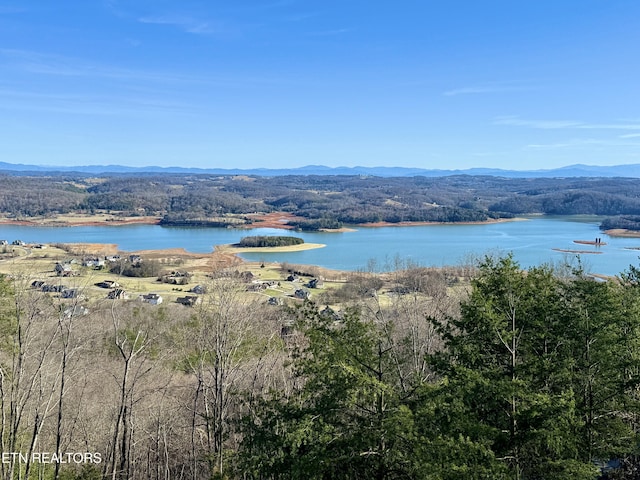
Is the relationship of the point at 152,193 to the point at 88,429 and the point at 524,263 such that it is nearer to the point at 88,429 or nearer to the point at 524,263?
the point at 524,263

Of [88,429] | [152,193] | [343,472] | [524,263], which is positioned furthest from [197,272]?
[152,193]

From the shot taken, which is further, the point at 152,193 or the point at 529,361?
the point at 152,193

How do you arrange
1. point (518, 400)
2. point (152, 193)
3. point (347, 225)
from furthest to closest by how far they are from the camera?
1. point (152, 193)
2. point (347, 225)
3. point (518, 400)

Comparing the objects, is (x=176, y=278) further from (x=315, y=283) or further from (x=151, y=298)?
(x=315, y=283)

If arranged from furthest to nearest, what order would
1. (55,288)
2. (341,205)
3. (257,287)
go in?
(341,205)
(257,287)
(55,288)

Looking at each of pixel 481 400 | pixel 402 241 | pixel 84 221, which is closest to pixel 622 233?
pixel 402 241

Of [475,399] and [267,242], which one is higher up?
[475,399]

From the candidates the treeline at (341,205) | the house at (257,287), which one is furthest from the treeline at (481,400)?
the treeline at (341,205)
